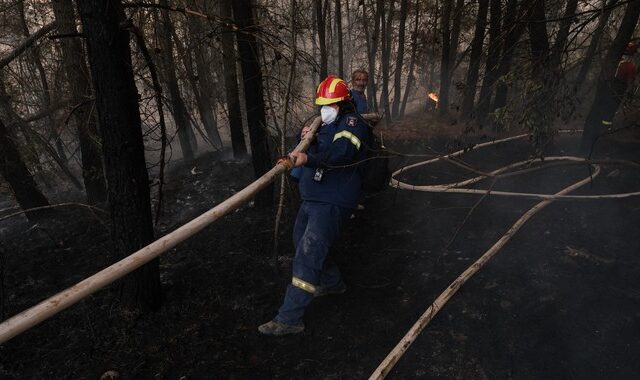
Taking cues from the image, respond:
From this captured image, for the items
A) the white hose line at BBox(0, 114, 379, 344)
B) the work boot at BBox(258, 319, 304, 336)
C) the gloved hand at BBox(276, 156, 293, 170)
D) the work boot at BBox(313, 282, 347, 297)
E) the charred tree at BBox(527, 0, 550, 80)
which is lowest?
the work boot at BBox(258, 319, 304, 336)

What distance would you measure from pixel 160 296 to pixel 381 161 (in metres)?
2.60

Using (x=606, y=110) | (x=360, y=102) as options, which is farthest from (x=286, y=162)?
(x=606, y=110)

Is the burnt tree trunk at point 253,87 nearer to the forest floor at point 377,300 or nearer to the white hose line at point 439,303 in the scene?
the forest floor at point 377,300

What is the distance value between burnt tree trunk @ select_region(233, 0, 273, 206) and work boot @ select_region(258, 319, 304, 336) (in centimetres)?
238

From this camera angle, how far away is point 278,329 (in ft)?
11.5

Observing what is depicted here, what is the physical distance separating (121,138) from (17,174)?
15.0 ft

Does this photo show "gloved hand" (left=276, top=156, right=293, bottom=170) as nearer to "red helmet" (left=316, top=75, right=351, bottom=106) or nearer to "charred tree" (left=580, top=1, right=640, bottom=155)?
"red helmet" (left=316, top=75, right=351, bottom=106)

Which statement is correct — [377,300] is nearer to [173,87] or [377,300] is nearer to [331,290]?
[331,290]

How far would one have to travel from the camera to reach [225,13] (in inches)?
268

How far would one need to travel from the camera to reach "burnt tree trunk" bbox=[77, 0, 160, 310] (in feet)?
9.81

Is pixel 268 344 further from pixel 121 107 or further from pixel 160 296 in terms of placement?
pixel 121 107

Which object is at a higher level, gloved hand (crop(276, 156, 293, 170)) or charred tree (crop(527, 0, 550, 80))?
charred tree (crop(527, 0, 550, 80))

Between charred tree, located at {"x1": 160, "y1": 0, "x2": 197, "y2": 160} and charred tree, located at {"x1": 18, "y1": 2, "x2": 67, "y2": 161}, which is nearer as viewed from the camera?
charred tree, located at {"x1": 18, "y1": 2, "x2": 67, "y2": 161}

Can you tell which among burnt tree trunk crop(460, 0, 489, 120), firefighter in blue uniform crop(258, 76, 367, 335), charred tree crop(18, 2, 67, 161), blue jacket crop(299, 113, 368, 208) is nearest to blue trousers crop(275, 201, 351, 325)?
firefighter in blue uniform crop(258, 76, 367, 335)
